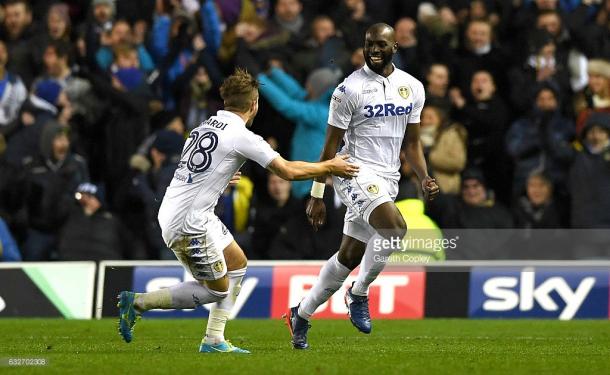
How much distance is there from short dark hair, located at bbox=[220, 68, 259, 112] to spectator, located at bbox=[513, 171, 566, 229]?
7.26 m

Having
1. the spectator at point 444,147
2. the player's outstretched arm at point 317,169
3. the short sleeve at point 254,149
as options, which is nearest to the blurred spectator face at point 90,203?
the spectator at point 444,147

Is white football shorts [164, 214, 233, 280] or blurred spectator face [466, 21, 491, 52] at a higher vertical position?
blurred spectator face [466, 21, 491, 52]

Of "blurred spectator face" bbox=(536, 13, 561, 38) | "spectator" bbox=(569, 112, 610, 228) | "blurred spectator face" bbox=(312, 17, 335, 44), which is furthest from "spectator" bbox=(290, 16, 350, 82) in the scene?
"spectator" bbox=(569, 112, 610, 228)

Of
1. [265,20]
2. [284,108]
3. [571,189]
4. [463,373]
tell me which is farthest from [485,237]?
[463,373]

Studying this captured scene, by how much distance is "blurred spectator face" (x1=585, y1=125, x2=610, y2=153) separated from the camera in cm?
1814

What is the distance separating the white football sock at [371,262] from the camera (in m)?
12.4

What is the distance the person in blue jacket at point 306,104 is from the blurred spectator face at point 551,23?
9.56ft

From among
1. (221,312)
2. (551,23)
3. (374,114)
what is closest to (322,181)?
(374,114)

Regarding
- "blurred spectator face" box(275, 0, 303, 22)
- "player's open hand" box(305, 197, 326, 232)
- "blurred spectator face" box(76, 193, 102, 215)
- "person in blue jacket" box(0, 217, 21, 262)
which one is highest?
"blurred spectator face" box(275, 0, 303, 22)

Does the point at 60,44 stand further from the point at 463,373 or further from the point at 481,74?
the point at 463,373

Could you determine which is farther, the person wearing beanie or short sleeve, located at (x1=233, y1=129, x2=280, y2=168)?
the person wearing beanie

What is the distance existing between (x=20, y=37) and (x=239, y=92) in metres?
10.1

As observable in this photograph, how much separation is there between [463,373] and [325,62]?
920 centimetres

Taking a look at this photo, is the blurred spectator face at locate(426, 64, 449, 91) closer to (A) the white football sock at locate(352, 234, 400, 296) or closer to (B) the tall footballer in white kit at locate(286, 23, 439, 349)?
(B) the tall footballer in white kit at locate(286, 23, 439, 349)
